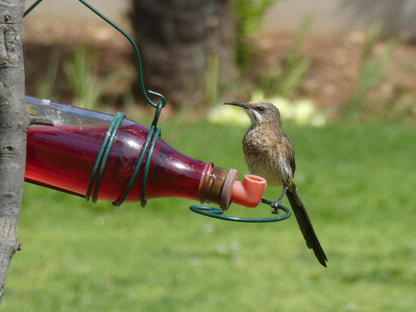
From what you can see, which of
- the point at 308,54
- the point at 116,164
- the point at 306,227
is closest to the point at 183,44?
the point at 308,54

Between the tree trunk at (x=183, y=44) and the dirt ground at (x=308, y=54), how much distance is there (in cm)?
112

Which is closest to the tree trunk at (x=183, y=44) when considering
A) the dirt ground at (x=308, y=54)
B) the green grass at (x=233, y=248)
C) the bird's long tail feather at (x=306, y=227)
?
the dirt ground at (x=308, y=54)

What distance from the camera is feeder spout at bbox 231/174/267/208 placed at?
7.54ft

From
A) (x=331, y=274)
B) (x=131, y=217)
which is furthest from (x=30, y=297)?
(x=331, y=274)

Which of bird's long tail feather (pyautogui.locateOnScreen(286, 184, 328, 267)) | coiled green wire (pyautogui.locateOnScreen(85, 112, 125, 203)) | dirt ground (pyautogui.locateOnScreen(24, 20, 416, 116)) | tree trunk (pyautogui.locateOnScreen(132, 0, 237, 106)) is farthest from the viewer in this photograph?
dirt ground (pyautogui.locateOnScreen(24, 20, 416, 116))

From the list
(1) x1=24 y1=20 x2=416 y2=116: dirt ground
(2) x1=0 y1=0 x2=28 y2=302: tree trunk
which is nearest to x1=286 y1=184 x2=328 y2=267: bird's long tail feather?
(2) x1=0 y1=0 x2=28 y2=302: tree trunk

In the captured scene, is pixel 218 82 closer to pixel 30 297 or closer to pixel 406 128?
pixel 406 128

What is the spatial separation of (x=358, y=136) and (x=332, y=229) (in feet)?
7.64

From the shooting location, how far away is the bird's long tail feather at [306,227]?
3.03 meters

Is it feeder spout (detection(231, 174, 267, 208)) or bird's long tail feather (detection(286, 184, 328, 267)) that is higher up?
feeder spout (detection(231, 174, 267, 208))

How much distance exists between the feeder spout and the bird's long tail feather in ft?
2.51

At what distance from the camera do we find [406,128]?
9766 mm

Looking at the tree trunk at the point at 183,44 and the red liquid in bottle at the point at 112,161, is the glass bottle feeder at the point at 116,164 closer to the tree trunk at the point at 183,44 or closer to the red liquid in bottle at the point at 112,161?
the red liquid in bottle at the point at 112,161

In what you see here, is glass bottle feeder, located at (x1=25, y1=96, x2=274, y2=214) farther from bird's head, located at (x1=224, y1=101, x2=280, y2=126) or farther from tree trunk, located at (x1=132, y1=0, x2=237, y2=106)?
tree trunk, located at (x1=132, y1=0, x2=237, y2=106)
